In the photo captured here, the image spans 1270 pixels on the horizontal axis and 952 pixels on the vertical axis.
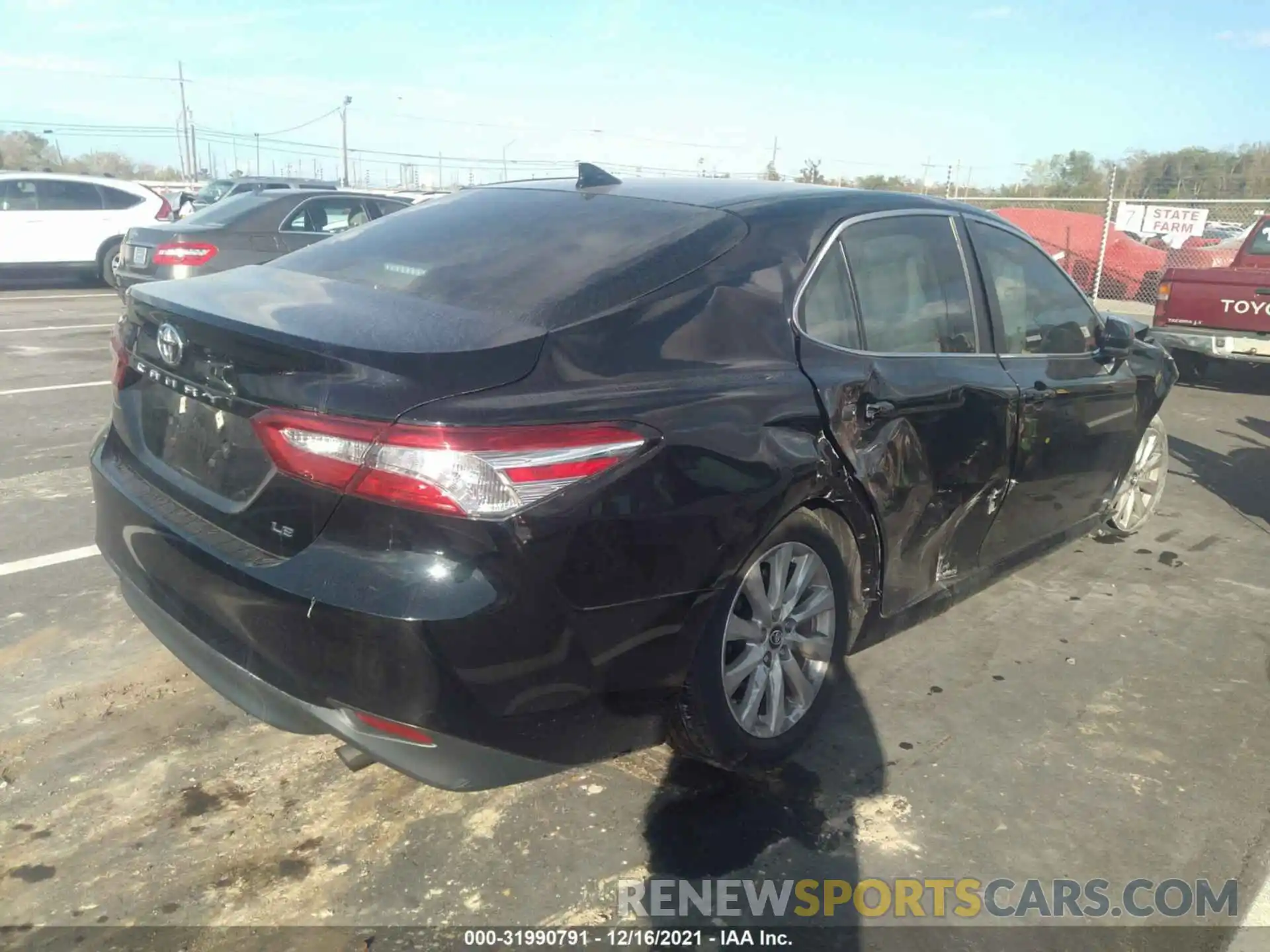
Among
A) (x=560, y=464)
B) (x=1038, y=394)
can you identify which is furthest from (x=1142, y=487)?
(x=560, y=464)

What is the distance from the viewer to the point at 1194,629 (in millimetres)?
4297

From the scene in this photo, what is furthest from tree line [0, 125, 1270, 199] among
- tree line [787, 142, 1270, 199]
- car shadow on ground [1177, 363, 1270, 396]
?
car shadow on ground [1177, 363, 1270, 396]

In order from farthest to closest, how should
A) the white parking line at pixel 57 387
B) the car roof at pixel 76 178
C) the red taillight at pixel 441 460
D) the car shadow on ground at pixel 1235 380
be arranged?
the car roof at pixel 76 178
the car shadow on ground at pixel 1235 380
the white parking line at pixel 57 387
the red taillight at pixel 441 460

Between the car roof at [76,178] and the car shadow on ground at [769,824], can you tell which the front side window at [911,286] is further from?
the car roof at [76,178]

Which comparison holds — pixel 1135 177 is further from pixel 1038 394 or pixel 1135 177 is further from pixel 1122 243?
pixel 1038 394

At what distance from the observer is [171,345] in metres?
2.68

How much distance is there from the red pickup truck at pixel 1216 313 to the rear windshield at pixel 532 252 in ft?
27.1

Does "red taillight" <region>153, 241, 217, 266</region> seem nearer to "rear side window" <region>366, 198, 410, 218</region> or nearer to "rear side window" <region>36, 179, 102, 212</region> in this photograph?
"rear side window" <region>366, 198, 410, 218</region>

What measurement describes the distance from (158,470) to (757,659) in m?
1.72

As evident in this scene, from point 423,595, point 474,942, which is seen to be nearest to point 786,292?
point 423,595

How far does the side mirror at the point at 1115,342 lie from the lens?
436 centimetres

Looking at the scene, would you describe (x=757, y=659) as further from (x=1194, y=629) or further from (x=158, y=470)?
(x=1194, y=629)

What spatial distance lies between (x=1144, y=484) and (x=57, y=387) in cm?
756

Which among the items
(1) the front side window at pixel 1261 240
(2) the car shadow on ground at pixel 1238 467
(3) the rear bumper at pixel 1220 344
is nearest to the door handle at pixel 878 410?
(2) the car shadow on ground at pixel 1238 467
